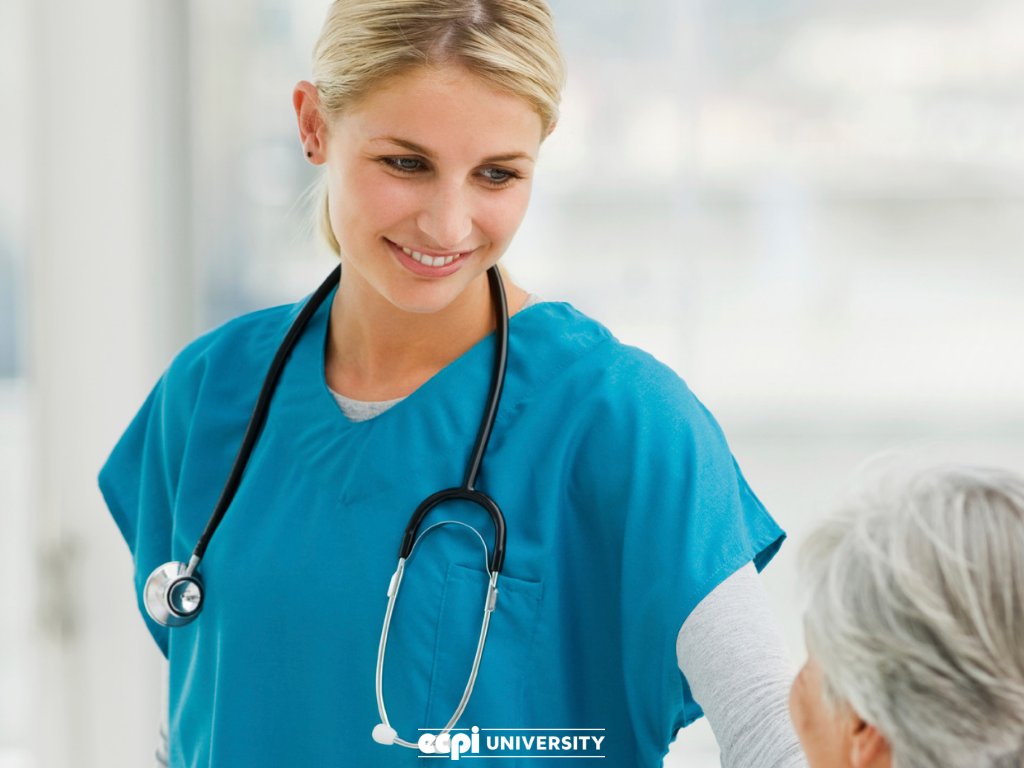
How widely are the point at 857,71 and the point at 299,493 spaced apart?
145 cm

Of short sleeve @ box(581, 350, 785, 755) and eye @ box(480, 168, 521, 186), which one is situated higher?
→ eye @ box(480, 168, 521, 186)

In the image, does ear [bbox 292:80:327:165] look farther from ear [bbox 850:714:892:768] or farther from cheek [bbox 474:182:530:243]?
ear [bbox 850:714:892:768]

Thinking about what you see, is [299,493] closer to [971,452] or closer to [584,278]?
[971,452]

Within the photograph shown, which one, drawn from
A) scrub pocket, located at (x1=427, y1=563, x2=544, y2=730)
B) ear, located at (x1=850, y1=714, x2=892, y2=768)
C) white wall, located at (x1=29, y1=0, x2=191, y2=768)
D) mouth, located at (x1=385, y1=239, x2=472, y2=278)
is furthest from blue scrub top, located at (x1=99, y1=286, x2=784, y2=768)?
white wall, located at (x1=29, y1=0, x2=191, y2=768)

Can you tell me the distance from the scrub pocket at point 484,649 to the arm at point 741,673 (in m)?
0.15

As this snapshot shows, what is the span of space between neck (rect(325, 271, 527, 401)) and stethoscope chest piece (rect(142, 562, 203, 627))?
0.83ft

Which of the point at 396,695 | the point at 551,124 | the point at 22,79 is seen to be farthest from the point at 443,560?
the point at 22,79

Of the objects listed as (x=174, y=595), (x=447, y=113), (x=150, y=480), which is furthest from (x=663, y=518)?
(x=150, y=480)

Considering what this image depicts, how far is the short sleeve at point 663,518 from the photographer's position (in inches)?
33.7

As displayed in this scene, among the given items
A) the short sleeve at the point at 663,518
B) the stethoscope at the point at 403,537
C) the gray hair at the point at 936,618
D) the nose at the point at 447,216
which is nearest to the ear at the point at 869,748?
the gray hair at the point at 936,618

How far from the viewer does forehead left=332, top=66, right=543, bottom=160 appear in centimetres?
86

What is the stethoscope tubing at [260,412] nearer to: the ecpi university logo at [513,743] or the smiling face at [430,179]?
the smiling face at [430,179]

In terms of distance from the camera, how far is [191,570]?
1.01 meters

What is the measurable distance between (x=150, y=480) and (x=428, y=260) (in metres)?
0.49
